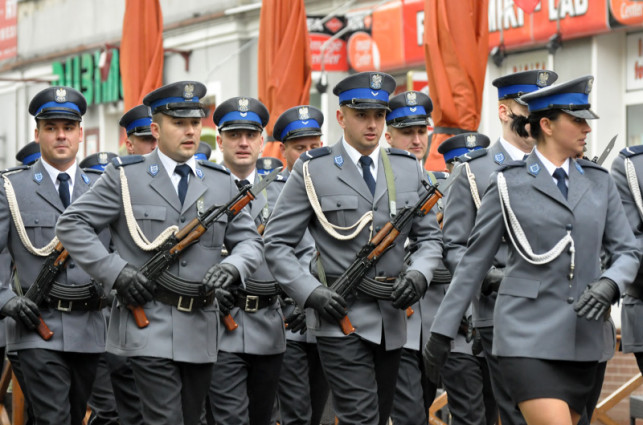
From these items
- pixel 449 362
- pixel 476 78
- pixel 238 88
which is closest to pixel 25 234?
pixel 449 362

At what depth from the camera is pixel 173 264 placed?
7.85 metres

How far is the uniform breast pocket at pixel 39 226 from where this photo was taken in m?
8.87

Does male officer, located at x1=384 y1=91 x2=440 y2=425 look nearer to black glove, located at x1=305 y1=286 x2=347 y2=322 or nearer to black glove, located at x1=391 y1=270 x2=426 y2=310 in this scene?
black glove, located at x1=391 y1=270 x2=426 y2=310

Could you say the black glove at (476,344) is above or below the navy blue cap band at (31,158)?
below

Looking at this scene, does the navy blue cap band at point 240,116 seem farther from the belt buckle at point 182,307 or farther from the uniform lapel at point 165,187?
the belt buckle at point 182,307

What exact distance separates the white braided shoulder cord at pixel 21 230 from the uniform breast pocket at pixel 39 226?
0.09 ft

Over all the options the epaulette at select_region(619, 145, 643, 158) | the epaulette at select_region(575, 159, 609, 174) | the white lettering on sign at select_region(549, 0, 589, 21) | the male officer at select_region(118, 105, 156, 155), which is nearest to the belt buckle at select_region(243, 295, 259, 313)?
the male officer at select_region(118, 105, 156, 155)

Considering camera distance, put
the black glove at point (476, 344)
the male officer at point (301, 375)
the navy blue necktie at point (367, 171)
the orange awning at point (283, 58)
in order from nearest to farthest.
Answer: the navy blue necktie at point (367, 171)
the black glove at point (476, 344)
the male officer at point (301, 375)
the orange awning at point (283, 58)

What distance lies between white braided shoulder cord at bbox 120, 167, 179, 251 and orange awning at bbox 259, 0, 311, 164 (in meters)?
4.90

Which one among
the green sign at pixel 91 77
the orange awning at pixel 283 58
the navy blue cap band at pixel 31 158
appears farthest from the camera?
the green sign at pixel 91 77

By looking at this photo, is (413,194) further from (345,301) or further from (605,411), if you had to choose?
(605,411)

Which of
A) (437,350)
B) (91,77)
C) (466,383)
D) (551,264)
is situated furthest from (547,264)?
(91,77)

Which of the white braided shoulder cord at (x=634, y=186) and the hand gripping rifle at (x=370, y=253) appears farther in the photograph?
the white braided shoulder cord at (x=634, y=186)

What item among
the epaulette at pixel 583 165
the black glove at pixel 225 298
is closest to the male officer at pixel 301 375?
the black glove at pixel 225 298
